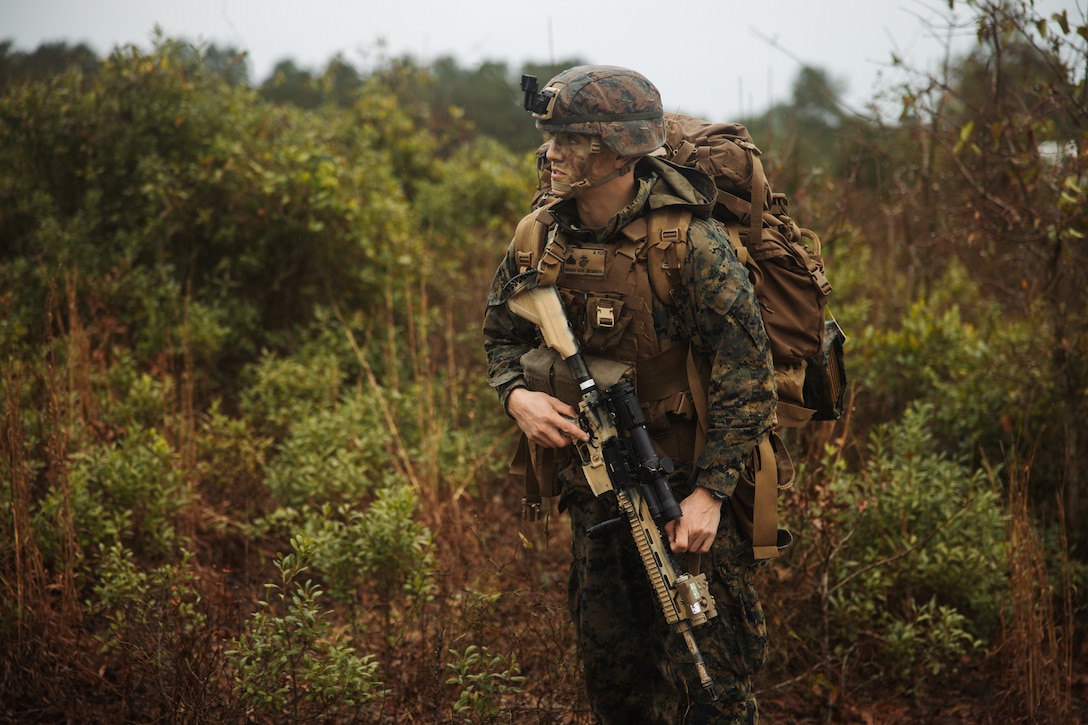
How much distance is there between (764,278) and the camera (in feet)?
8.76

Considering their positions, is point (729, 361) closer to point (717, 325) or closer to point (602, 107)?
point (717, 325)

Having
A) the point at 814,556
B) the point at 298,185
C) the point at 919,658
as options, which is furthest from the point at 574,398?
the point at 298,185

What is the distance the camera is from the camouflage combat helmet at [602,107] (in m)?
2.53

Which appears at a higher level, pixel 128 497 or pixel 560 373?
pixel 560 373

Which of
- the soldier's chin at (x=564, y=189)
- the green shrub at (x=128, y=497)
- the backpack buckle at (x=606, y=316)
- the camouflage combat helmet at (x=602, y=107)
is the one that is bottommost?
the green shrub at (x=128, y=497)

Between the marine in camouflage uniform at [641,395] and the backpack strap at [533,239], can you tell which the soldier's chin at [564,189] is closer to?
the marine in camouflage uniform at [641,395]

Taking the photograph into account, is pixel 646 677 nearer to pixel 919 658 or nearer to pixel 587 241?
pixel 587 241

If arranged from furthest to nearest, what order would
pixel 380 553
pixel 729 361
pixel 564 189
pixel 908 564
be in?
1. pixel 908 564
2. pixel 380 553
3. pixel 564 189
4. pixel 729 361

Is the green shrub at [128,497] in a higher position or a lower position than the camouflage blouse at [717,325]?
lower

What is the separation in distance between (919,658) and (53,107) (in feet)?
23.2

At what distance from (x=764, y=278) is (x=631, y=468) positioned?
2.32 ft

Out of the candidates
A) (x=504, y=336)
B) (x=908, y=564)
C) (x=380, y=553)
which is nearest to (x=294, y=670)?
(x=380, y=553)

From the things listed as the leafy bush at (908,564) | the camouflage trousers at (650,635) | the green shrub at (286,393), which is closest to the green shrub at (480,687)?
the camouflage trousers at (650,635)

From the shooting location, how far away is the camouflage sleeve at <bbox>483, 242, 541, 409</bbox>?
2814mm
